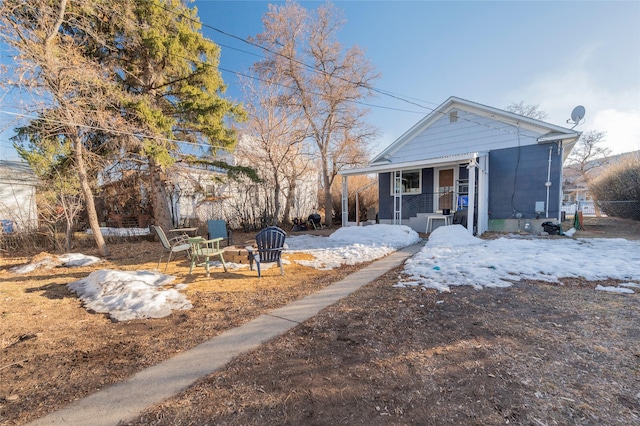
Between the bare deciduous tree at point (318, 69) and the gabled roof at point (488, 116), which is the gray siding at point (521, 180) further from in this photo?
the bare deciduous tree at point (318, 69)

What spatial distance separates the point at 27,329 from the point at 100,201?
11906 millimetres

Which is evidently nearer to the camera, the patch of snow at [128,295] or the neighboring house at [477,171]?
the patch of snow at [128,295]

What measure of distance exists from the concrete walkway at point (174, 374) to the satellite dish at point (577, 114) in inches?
480

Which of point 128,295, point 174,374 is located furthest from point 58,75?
point 174,374

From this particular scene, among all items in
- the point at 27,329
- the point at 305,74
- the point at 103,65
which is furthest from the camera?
the point at 305,74

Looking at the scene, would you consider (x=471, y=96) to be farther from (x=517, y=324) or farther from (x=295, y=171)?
(x=517, y=324)

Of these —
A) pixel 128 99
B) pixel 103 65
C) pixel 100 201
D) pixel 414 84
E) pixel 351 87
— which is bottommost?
pixel 100 201

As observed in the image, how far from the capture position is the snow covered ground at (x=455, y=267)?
12.9 feet

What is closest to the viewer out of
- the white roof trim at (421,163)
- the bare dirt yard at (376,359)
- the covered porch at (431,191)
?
the bare dirt yard at (376,359)

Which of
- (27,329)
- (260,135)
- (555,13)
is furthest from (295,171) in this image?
(27,329)

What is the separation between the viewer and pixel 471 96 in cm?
1195

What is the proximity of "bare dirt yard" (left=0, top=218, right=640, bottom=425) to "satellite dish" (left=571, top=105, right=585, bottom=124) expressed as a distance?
364 inches

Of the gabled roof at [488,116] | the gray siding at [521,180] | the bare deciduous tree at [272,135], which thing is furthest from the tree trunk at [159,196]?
the gray siding at [521,180]

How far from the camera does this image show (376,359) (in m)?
2.30
